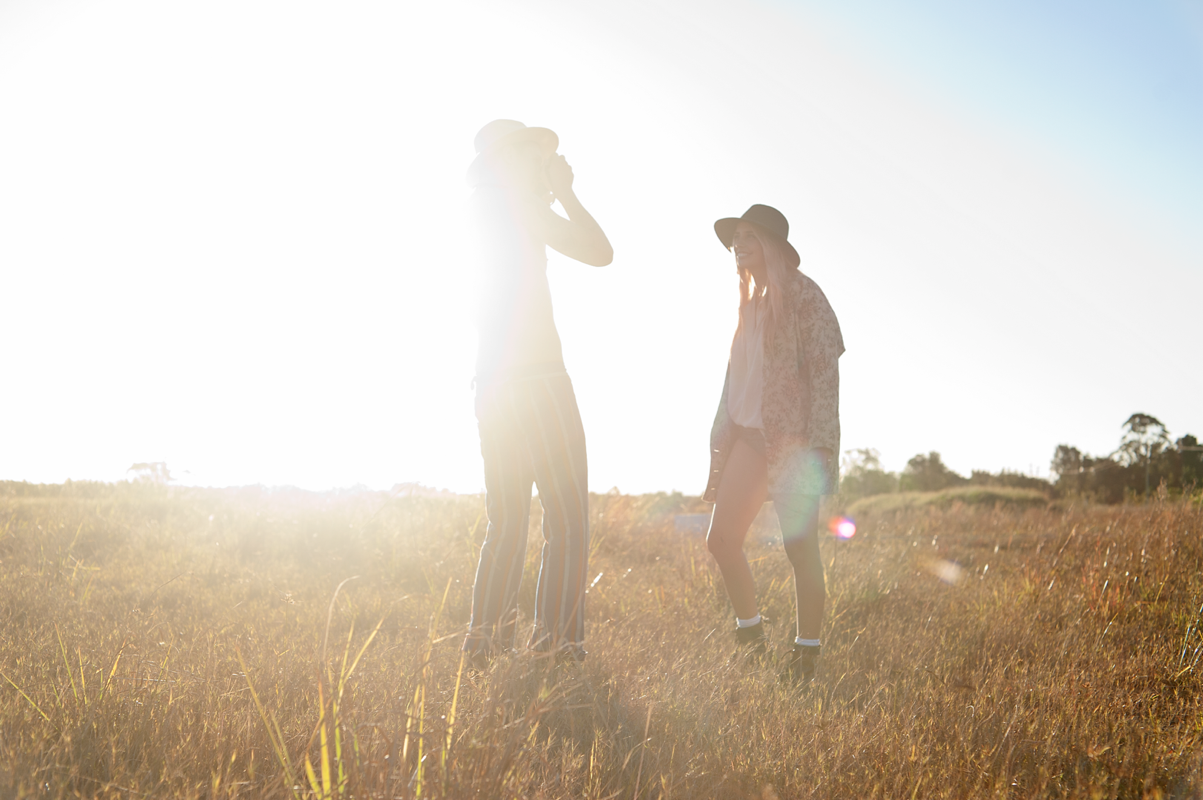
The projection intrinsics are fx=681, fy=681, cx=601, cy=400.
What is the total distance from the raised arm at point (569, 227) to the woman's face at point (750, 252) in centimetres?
104

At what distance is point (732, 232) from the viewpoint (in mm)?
3756

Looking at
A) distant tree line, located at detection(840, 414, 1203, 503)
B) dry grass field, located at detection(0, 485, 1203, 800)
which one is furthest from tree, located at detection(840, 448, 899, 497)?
dry grass field, located at detection(0, 485, 1203, 800)

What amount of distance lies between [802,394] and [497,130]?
1.83 meters

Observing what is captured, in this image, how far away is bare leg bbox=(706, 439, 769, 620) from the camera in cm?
334

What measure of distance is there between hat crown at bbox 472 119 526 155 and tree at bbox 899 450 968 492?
76.3 ft

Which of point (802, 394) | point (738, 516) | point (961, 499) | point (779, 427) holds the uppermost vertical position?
point (802, 394)

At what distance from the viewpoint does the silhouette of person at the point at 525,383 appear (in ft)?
8.86

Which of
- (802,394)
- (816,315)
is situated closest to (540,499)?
(802,394)

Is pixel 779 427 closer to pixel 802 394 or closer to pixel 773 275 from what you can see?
pixel 802 394

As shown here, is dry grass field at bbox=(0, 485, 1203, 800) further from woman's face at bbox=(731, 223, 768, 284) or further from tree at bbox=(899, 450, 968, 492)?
tree at bbox=(899, 450, 968, 492)

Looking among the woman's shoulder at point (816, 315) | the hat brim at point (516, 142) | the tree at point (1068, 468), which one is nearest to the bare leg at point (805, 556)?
the woman's shoulder at point (816, 315)

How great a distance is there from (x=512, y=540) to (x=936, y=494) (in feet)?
59.4

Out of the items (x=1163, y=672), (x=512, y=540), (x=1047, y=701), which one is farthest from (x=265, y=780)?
(x=1163, y=672)

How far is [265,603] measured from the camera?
4051mm
